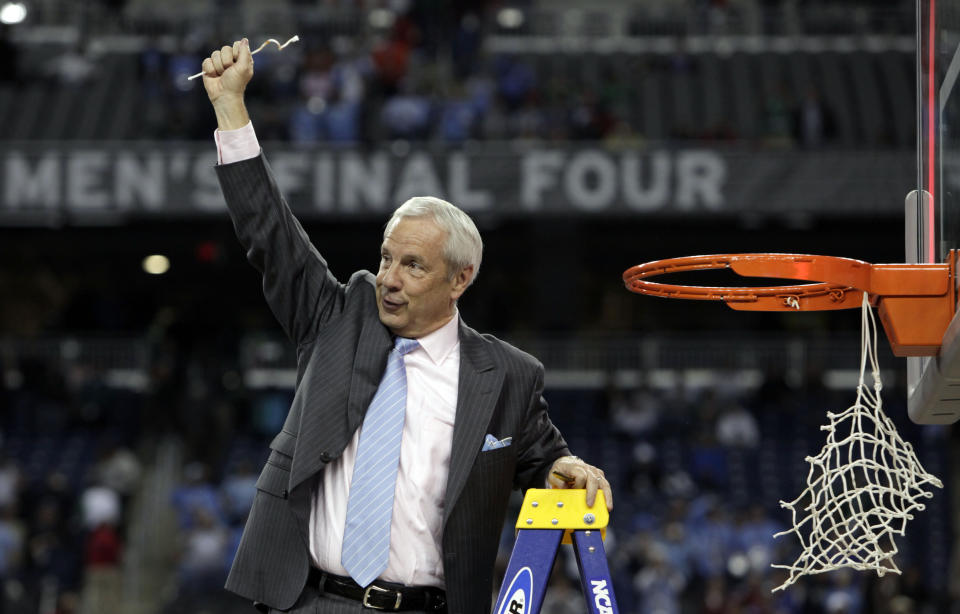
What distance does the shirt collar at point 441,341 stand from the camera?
4277 mm

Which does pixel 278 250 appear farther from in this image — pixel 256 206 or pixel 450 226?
pixel 450 226

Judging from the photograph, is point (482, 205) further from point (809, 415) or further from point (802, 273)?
point (802, 273)

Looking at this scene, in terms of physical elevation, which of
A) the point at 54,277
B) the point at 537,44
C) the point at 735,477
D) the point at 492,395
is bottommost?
the point at 735,477

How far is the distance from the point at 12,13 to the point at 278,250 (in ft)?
56.1

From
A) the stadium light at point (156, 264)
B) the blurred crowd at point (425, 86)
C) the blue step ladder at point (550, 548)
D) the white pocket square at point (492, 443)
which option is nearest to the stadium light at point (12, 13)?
the blurred crowd at point (425, 86)

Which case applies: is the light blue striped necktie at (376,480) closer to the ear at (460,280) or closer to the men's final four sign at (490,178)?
the ear at (460,280)

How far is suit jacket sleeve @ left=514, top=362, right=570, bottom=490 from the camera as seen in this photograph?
4.32 meters

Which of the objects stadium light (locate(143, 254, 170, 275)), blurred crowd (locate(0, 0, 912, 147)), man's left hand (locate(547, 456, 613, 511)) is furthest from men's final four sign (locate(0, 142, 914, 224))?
man's left hand (locate(547, 456, 613, 511))

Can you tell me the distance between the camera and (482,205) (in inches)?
661

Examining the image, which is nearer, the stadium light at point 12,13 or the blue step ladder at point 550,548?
the blue step ladder at point 550,548

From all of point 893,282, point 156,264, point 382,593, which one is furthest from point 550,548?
point 156,264

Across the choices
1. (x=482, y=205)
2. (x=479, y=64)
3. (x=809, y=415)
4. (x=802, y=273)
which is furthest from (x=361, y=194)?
(x=802, y=273)

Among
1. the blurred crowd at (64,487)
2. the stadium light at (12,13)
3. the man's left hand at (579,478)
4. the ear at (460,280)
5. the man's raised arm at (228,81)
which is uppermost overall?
the stadium light at (12,13)

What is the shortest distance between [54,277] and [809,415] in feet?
35.5
